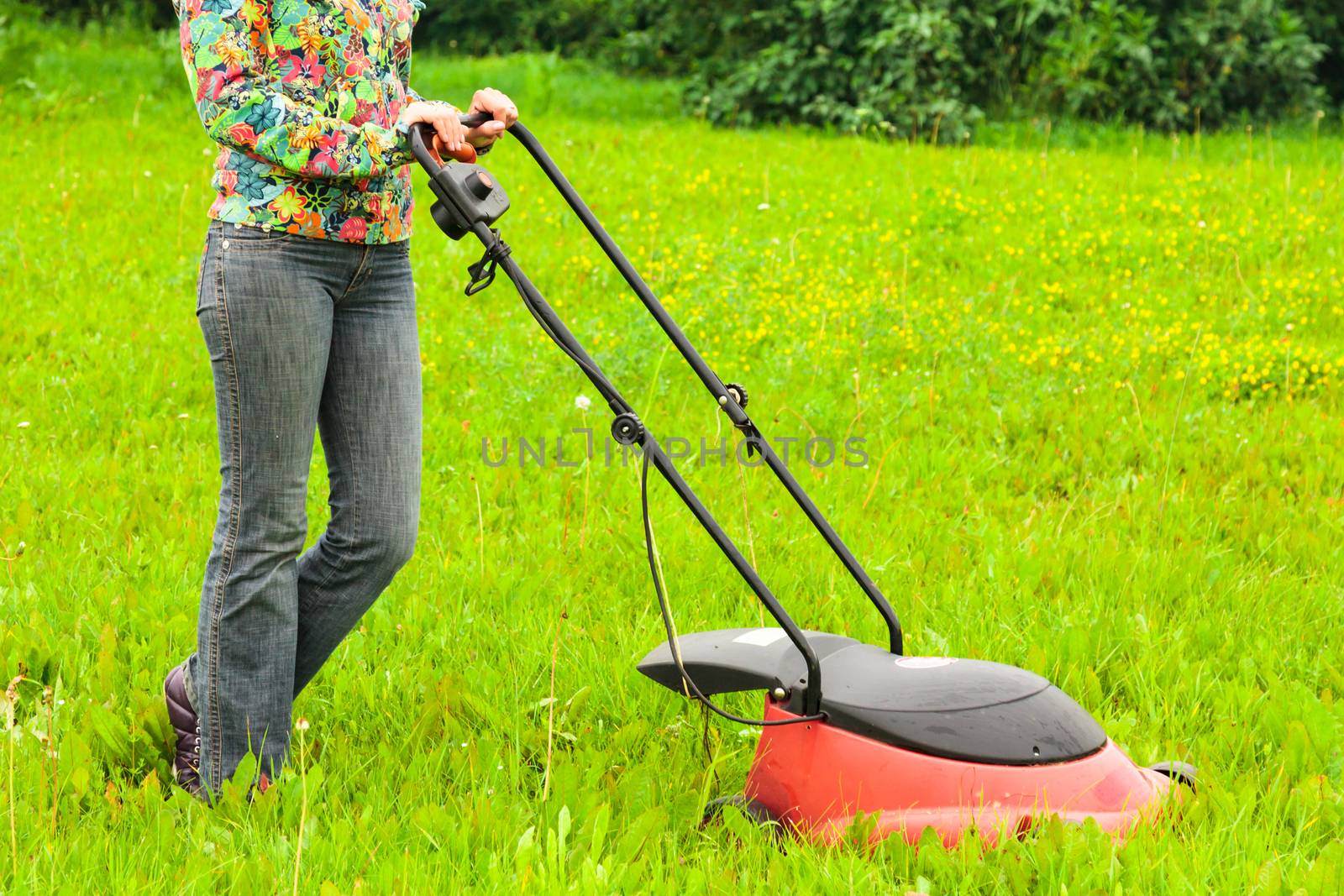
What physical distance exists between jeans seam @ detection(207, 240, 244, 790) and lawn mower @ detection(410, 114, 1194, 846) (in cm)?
44

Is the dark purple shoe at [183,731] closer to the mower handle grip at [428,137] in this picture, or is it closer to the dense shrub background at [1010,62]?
the mower handle grip at [428,137]

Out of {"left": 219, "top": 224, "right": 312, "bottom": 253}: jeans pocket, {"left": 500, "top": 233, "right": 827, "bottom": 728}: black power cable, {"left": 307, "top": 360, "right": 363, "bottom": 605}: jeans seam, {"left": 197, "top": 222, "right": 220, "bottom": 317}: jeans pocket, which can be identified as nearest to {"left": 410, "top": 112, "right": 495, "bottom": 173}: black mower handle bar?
{"left": 500, "top": 233, "right": 827, "bottom": 728}: black power cable

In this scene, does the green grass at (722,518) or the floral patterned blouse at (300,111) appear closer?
the floral patterned blouse at (300,111)

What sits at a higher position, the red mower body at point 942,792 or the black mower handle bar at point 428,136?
the black mower handle bar at point 428,136

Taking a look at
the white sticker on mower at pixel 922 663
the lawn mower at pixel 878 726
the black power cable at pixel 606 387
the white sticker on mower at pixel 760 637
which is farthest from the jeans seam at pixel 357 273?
the white sticker on mower at pixel 922 663

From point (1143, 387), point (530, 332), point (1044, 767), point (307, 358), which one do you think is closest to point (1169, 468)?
point (1143, 387)

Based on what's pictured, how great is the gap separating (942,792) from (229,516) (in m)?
1.48

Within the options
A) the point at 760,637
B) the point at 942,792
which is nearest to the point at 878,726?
the point at 942,792

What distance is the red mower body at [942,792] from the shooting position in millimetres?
2449

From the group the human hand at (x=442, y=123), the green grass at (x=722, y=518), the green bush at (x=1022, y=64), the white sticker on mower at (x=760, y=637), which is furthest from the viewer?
the green bush at (x=1022, y=64)

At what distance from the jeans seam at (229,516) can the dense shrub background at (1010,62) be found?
25.2 ft

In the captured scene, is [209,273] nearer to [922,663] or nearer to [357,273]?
[357,273]

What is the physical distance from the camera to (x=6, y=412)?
4.92 metres

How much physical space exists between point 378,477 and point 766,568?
1611mm
